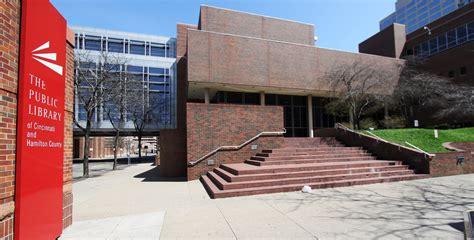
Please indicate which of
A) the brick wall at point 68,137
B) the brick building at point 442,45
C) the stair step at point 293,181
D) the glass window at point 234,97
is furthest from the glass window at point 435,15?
the brick wall at point 68,137

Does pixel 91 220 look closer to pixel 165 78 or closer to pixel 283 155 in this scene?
pixel 283 155

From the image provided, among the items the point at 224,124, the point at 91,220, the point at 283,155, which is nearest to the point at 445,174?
the point at 283,155

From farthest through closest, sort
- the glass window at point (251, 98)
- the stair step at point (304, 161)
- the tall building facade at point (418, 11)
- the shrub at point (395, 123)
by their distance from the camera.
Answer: the tall building facade at point (418, 11)
the glass window at point (251, 98)
the shrub at point (395, 123)
the stair step at point (304, 161)

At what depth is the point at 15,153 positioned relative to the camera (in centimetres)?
401

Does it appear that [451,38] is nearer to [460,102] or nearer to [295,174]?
[460,102]

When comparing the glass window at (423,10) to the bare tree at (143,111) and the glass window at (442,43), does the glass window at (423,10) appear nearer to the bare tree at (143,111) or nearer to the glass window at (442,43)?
the glass window at (442,43)

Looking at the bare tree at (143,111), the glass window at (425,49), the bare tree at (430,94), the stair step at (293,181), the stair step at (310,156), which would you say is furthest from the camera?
the bare tree at (143,111)

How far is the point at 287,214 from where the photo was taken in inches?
269

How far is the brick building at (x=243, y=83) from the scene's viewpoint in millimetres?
14406

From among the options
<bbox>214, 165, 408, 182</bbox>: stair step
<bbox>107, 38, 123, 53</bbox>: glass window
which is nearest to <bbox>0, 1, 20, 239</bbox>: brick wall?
<bbox>214, 165, 408, 182</bbox>: stair step

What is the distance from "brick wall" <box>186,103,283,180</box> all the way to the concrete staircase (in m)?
0.67

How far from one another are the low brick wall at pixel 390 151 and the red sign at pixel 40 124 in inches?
534

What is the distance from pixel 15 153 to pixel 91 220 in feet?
11.5

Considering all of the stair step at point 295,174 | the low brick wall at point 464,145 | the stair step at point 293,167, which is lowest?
the stair step at point 295,174
